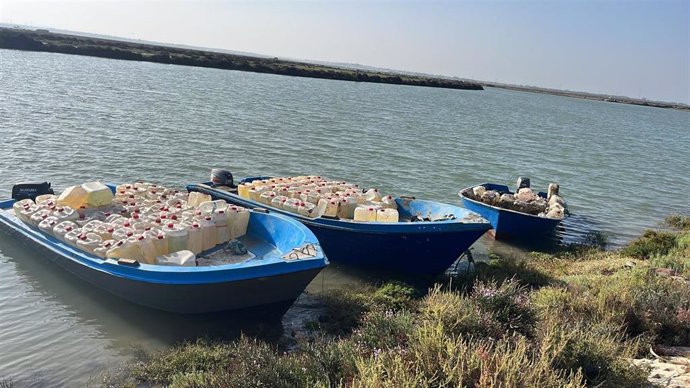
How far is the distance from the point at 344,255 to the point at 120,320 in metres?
4.41

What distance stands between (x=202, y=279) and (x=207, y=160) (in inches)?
557

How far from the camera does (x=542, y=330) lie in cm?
644

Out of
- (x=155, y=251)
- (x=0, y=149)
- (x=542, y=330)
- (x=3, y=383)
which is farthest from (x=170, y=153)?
(x=542, y=330)

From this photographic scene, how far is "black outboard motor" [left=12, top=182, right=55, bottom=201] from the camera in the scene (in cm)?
1192

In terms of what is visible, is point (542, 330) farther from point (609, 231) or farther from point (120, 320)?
point (609, 231)

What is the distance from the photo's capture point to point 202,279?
305 inches

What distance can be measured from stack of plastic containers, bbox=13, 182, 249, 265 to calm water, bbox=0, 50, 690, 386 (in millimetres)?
963

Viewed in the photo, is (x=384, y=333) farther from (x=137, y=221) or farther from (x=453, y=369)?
(x=137, y=221)

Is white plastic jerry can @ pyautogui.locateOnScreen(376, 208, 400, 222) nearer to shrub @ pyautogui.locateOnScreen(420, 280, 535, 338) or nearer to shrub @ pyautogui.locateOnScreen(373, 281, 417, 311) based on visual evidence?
shrub @ pyautogui.locateOnScreen(373, 281, 417, 311)

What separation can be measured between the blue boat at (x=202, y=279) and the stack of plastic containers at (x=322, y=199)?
7.50 ft

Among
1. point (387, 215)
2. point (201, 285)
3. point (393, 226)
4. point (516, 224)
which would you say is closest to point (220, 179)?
point (387, 215)

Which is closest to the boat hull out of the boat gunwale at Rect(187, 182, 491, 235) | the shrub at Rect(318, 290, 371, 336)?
the shrub at Rect(318, 290, 371, 336)

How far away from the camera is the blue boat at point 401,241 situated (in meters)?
10.4

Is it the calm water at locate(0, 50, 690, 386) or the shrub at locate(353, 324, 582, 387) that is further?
the calm water at locate(0, 50, 690, 386)
